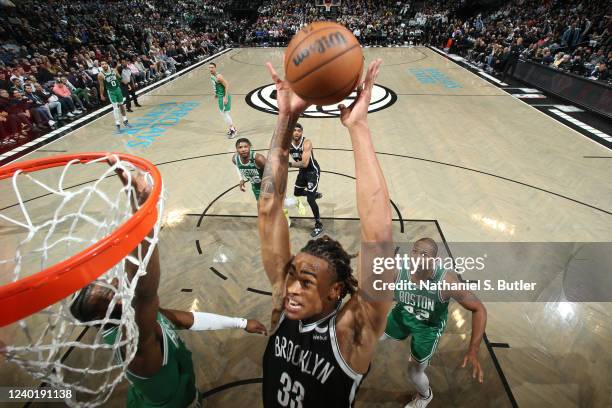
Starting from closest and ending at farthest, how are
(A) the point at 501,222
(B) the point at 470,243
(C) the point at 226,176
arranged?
1. (B) the point at 470,243
2. (A) the point at 501,222
3. (C) the point at 226,176

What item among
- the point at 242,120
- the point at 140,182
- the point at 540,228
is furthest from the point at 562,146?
the point at 140,182

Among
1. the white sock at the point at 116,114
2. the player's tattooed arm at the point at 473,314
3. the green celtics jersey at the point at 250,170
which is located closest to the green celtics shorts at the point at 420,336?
the player's tattooed arm at the point at 473,314

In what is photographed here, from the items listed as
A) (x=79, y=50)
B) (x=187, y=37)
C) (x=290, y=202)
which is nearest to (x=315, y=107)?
(x=290, y=202)

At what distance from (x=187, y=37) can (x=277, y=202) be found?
1977cm

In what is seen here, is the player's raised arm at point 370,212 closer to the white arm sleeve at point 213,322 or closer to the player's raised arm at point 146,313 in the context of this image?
the player's raised arm at point 146,313

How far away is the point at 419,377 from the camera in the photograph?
2.52 metres

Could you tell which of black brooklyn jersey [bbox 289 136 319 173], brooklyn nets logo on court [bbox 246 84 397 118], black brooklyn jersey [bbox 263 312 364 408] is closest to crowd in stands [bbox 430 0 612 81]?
brooklyn nets logo on court [bbox 246 84 397 118]

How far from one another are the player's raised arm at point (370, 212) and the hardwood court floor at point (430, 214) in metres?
1.81

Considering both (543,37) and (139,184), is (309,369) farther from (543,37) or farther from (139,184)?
(543,37)

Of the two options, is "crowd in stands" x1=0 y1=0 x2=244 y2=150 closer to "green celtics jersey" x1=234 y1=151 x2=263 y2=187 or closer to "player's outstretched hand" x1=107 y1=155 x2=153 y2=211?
"green celtics jersey" x1=234 y1=151 x2=263 y2=187

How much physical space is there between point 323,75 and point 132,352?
1.59 metres

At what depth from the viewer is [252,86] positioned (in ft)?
39.0

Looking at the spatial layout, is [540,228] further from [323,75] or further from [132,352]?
[132,352]

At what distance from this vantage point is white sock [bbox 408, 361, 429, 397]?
2.51m
